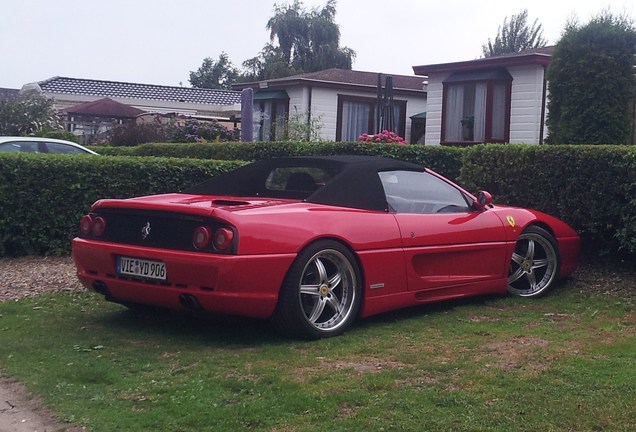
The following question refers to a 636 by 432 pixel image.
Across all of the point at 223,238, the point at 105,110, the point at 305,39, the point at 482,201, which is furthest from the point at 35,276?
the point at 305,39

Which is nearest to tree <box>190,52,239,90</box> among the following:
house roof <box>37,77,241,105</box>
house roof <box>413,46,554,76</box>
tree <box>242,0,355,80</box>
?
tree <box>242,0,355,80</box>

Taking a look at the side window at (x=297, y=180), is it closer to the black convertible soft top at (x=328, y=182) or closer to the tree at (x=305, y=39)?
the black convertible soft top at (x=328, y=182)

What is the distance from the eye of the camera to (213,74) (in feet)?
248

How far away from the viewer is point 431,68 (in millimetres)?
20828

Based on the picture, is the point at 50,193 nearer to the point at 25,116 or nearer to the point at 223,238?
the point at 223,238

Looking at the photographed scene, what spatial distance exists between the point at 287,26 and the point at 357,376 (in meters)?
54.2

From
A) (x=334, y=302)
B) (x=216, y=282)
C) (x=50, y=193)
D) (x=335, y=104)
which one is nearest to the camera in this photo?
(x=216, y=282)

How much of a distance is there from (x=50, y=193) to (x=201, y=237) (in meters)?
4.86

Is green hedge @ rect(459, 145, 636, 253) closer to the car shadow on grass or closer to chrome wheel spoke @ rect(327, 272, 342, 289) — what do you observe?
the car shadow on grass

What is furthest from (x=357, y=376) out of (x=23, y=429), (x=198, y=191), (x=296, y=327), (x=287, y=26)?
(x=287, y=26)

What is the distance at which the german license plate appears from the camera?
18.8 ft

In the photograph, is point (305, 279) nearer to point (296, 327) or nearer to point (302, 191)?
point (296, 327)

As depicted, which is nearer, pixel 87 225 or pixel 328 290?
pixel 328 290

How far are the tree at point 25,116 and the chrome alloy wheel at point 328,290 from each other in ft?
81.8
